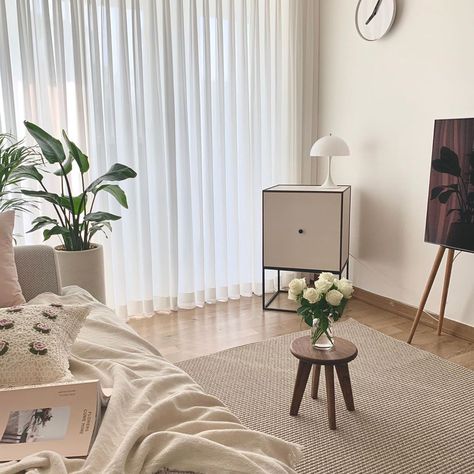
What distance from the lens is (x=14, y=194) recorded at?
302cm

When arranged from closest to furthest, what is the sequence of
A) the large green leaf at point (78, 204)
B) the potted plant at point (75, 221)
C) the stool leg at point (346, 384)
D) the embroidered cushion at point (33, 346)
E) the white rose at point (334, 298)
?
the embroidered cushion at point (33, 346), the white rose at point (334, 298), the stool leg at point (346, 384), the potted plant at point (75, 221), the large green leaf at point (78, 204)

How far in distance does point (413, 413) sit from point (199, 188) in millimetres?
2075

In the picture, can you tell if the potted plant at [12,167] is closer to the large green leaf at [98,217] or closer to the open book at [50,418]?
the large green leaf at [98,217]

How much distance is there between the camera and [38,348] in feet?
4.58

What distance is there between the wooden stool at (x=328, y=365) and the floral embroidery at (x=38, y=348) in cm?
103

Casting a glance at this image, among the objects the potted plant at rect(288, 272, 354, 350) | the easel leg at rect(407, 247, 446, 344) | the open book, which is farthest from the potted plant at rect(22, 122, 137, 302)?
the easel leg at rect(407, 247, 446, 344)

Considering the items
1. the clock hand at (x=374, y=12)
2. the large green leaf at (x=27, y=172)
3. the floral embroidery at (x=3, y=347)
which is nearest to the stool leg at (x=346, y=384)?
the floral embroidery at (x=3, y=347)

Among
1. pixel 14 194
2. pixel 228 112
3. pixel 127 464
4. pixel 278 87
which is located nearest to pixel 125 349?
pixel 127 464

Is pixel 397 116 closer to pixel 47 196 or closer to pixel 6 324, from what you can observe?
pixel 47 196

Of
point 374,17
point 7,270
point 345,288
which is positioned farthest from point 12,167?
point 374,17

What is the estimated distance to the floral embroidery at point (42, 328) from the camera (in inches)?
57.7

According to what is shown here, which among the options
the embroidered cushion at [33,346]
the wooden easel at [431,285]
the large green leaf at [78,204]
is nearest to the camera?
the embroidered cushion at [33,346]

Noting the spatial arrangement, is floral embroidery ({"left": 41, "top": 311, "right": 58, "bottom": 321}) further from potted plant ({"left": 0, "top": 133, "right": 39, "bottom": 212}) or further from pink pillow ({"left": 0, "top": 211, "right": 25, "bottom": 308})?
potted plant ({"left": 0, "top": 133, "right": 39, "bottom": 212})

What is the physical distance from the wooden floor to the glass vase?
94 cm
